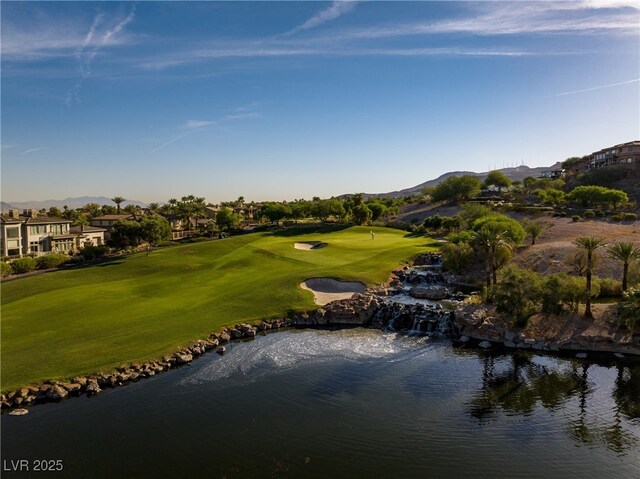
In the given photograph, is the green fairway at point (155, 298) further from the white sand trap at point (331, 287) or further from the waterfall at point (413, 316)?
the waterfall at point (413, 316)

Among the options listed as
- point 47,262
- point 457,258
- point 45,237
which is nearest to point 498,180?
point 457,258

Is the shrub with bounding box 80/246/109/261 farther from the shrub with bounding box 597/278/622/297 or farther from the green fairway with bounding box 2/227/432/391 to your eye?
the shrub with bounding box 597/278/622/297

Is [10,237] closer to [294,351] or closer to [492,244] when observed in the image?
[294,351]

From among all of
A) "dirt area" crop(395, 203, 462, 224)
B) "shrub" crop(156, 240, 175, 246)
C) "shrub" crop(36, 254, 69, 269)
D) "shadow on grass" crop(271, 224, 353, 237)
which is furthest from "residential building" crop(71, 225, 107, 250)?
"dirt area" crop(395, 203, 462, 224)

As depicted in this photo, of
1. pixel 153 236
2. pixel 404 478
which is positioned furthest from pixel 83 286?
pixel 404 478

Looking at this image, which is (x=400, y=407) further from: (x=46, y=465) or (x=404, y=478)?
(x=46, y=465)

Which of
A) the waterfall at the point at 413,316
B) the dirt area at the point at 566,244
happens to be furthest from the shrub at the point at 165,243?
the dirt area at the point at 566,244
